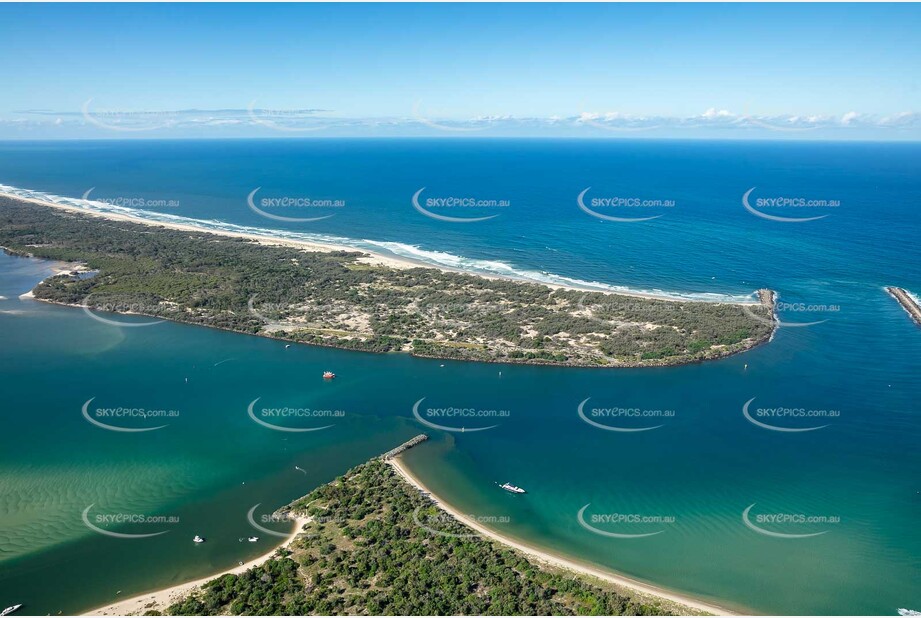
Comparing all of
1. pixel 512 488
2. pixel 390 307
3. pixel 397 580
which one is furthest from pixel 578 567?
pixel 390 307

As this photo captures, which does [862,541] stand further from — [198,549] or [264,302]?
[264,302]

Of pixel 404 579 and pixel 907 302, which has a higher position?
pixel 907 302

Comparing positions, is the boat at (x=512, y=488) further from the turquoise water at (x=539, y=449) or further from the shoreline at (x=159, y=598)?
the shoreline at (x=159, y=598)

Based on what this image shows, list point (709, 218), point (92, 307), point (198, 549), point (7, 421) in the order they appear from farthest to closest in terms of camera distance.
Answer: point (709, 218)
point (92, 307)
point (7, 421)
point (198, 549)

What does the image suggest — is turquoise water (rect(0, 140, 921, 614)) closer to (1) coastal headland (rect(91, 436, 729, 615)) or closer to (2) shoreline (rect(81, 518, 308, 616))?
(2) shoreline (rect(81, 518, 308, 616))

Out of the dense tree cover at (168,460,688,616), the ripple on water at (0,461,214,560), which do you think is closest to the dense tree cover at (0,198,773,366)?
the ripple on water at (0,461,214,560)

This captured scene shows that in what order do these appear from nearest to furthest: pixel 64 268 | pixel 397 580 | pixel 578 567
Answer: pixel 397 580, pixel 578 567, pixel 64 268

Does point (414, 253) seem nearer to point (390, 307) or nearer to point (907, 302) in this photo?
point (390, 307)

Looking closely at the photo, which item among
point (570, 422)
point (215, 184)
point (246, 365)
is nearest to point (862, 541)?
point (570, 422)
